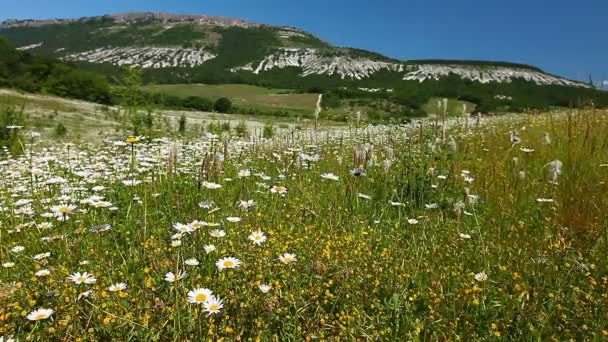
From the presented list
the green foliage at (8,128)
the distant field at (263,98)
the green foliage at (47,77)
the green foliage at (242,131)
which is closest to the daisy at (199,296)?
the green foliage at (242,131)

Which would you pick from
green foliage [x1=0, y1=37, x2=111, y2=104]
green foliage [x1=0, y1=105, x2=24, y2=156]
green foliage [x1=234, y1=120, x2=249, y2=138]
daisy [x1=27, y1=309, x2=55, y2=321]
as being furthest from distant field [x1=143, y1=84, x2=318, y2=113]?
daisy [x1=27, y1=309, x2=55, y2=321]

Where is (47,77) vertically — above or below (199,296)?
above

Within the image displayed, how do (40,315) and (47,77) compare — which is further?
(47,77)

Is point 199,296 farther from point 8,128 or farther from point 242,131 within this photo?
point 8,128

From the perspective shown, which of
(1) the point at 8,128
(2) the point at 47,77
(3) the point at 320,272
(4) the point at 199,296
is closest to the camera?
(4) the point at 199,296

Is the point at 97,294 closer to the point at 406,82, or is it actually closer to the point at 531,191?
the point at 531,191

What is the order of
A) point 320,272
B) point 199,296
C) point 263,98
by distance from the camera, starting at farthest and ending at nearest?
point 263,98
point 320,272
point 199,296

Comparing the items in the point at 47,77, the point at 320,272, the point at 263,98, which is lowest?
the point at 320,272

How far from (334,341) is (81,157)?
27.1 feet

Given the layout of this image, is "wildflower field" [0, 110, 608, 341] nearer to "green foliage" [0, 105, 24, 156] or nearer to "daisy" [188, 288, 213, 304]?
"daisy" [188, 288, 213, 304]

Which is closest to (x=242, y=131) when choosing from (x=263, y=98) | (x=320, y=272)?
(x=320, y=272)

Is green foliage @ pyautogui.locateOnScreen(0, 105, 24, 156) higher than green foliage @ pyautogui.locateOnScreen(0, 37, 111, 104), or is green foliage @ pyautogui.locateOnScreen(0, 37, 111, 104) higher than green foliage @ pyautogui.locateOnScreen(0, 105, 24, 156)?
green foliage @ pyautogui.locateOnScreen(0, 37, 111, 104)

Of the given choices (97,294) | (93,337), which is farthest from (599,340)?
(97,294)

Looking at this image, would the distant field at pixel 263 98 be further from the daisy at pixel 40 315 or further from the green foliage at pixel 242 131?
the daisy at pixel 40 315
